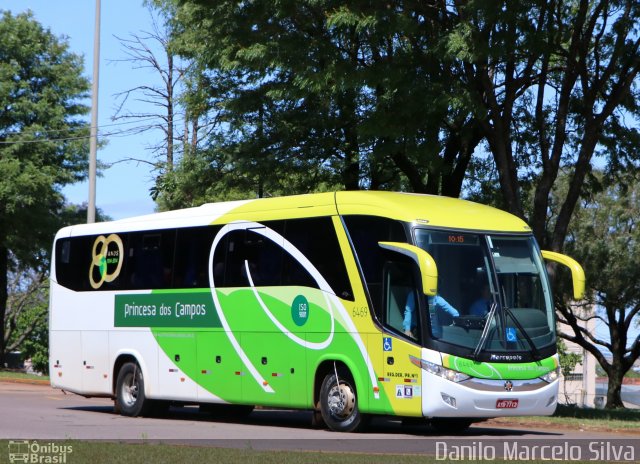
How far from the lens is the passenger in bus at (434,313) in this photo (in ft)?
51.1

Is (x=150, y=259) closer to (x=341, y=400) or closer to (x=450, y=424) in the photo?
(x=341, y=400)

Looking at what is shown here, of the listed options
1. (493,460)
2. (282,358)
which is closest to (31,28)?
(282,358)

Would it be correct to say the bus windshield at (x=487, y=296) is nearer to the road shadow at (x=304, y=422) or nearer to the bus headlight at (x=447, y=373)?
the bus headlight at (x=447, y=373)

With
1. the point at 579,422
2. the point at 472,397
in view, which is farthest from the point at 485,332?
the point at 579,422

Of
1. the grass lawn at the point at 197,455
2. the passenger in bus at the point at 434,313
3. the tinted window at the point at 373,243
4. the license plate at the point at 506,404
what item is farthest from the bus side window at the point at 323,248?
the grass lawn at the point at 197,455

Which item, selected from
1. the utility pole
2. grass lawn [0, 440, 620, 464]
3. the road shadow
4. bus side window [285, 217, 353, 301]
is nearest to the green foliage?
the utility pole

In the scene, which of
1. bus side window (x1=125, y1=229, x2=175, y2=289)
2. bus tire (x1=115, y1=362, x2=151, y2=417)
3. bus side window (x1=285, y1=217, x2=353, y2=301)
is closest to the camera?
bus side window (x1=285, y1=217, x2=353, y2=301)

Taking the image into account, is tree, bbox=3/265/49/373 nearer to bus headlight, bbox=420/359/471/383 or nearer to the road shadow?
the road shadow

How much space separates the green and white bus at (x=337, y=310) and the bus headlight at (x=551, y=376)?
50mm

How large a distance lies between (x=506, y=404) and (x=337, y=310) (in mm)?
2866

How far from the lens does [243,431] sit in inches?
664

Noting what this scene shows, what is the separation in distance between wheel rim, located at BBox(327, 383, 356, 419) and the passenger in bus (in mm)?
1460

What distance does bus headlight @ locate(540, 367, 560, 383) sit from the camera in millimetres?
16219

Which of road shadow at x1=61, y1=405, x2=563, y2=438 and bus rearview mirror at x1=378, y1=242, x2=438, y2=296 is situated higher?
bus rearview mirror at x1=378, y1=242, x2=438, y2=296
